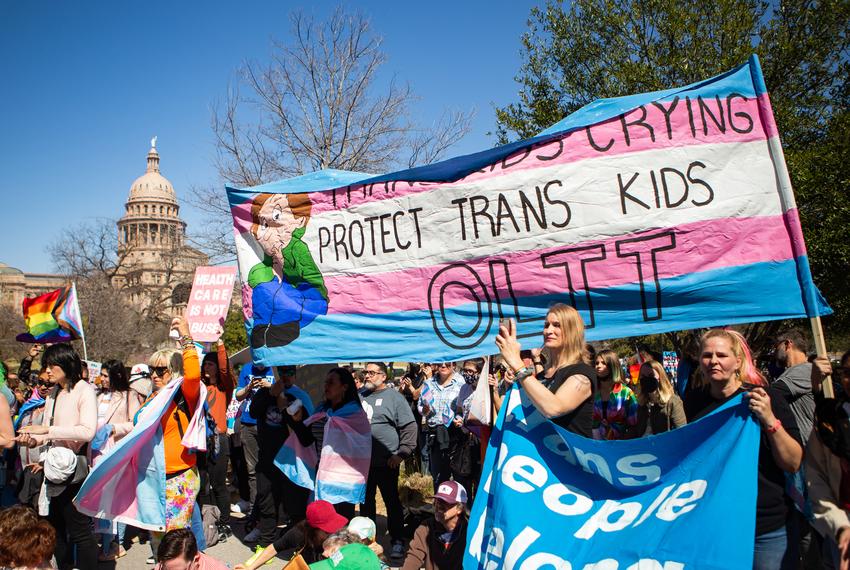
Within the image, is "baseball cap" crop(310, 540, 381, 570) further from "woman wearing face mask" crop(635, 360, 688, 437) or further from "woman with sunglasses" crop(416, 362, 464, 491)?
"woman wearing face mask" crop(635, 360, 688, 437)

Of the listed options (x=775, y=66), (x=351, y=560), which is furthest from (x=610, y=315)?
(x=775, y=66)

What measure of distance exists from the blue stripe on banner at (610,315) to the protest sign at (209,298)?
3122 millimetres

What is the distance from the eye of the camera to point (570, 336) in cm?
383

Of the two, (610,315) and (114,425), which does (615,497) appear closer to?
(610,315)

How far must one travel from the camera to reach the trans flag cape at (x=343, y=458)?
6.04m

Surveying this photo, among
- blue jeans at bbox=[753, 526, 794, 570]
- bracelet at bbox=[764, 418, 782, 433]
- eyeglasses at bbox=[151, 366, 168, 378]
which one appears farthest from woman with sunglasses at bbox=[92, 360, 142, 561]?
bracelet at bbox=[764, 418, 782, 433]

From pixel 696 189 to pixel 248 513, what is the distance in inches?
263

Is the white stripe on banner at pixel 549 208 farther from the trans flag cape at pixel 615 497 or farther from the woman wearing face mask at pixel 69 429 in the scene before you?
the woman wearing face mask at pixel 69 429

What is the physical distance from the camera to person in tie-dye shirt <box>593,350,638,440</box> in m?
7.03

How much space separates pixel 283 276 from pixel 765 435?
3821 mm

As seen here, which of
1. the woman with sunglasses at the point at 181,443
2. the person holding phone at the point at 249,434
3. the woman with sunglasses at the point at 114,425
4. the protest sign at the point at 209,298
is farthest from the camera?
the protest sign at the point at 209,298

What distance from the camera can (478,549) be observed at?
3.70 m

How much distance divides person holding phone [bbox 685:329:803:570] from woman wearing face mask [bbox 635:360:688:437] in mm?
3037

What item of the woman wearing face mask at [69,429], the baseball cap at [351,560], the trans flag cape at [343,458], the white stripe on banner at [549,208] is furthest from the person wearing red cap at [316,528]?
the white stripe on banner at [549,208]
